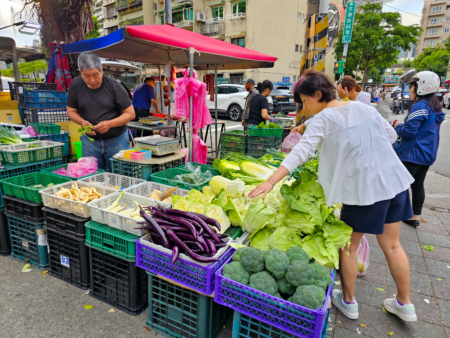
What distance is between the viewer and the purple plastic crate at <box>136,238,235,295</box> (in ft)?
6.34

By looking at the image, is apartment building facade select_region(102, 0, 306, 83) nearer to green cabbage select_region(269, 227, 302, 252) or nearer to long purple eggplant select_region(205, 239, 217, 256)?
green cabbage select_region(269, 227, 302, 252)

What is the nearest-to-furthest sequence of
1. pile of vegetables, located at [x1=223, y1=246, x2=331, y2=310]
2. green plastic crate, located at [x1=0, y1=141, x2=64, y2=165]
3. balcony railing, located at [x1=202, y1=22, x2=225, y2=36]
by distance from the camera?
1. pile of vegetables, located at [x1=223, y1=246, x2=331, y2=310]
2. green plastic crate, located at [x1=0, y1=141, x2=64, y2=165]
3. balcony railing, located at [x1=202, y1=22, x2=225, y2=36]

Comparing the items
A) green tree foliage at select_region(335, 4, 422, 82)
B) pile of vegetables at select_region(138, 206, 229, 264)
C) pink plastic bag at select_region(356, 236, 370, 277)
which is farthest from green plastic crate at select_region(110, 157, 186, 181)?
green tree foliage at select_region(335, 4, 422, 82)

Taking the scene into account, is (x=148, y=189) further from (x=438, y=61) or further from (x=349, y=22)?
(x=438, y=61)

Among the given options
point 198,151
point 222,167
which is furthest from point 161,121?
point 222,167

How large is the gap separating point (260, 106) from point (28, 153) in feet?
15.0

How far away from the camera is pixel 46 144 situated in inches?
161

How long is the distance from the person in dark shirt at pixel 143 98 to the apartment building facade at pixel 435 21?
9401 centimetres

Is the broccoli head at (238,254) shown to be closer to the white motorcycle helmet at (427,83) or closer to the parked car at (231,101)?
the white motorcycle helmet at (427,83)

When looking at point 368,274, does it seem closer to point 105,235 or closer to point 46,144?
point 105,235

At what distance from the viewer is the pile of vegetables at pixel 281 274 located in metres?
1.71

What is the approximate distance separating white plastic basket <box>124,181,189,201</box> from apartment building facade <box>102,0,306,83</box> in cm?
2639

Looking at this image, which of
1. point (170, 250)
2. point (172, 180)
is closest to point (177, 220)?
point (170, 250)

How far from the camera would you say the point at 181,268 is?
6.61 feet
